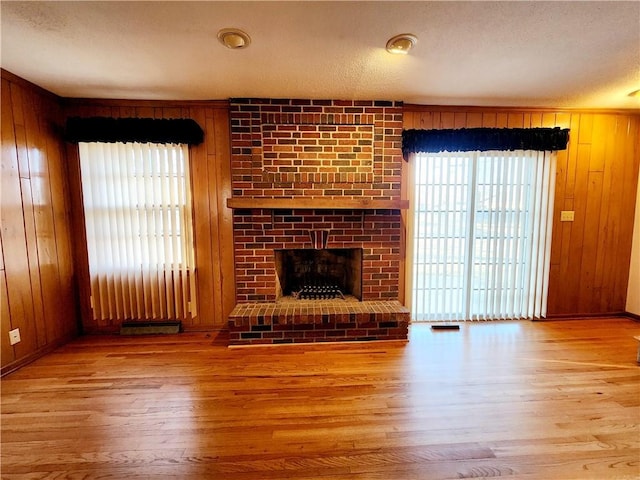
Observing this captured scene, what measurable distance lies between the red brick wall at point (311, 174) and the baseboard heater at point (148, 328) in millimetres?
771

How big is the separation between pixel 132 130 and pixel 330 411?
2934 millimetres

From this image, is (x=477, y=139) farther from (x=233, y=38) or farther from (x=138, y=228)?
(x=138, y=228)

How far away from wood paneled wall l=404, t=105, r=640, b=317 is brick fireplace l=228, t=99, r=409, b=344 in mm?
681

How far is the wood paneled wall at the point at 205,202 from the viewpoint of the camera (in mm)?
2789

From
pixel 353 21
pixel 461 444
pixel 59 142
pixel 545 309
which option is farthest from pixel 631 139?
pixel 59 142

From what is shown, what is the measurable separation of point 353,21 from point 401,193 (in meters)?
1.75

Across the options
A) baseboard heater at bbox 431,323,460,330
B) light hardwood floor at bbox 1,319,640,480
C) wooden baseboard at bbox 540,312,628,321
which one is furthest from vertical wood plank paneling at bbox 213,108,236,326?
wooden baseboard at bbox 540,312,628,321

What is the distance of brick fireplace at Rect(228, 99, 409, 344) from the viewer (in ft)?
8.85

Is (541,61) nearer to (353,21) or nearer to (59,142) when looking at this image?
(353,21)

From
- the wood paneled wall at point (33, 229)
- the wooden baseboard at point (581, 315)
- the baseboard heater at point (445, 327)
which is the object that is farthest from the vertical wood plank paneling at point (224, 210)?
the wooden baseboard at point (581, 315)

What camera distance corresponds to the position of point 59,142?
Answer: 2705 millimetres

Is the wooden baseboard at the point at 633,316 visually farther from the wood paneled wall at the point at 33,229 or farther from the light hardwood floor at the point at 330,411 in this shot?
the wood paneled wall at the point at 33,229

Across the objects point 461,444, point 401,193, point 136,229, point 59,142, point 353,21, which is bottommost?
point 461,444

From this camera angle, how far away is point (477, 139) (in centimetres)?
287
